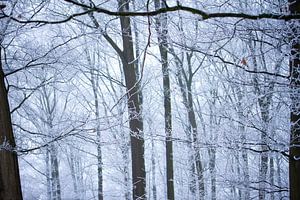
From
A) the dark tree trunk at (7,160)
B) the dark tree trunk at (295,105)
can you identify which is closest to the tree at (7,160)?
the dark tree trunk at (7,160)

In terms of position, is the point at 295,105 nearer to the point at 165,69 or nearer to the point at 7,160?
the point at 7,160

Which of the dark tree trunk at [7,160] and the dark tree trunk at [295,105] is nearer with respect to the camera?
the dark tree trunk at [295,105]

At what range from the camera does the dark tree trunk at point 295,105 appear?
3.64 m

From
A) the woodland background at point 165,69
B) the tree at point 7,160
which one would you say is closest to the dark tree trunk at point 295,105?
the woodland background at point 165,69

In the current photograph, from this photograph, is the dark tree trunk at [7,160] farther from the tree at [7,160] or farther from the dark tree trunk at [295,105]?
the dark tree trunk at [295,105]

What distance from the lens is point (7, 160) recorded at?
4191 millimetres

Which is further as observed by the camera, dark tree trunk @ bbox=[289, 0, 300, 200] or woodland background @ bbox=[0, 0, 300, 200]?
woodland background @ bbox=[0, 0, 300, 200]

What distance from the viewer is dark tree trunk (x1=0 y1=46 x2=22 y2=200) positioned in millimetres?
4070

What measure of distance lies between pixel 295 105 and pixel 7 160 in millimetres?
3375

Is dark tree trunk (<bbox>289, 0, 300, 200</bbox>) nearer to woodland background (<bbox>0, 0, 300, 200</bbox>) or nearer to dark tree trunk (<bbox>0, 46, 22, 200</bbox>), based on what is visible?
woodland background (<bbox>0, 0, 300, 200</bbox>)

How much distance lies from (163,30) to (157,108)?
1273 cm

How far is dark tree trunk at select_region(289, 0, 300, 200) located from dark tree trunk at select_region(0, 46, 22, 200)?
3.26 metres

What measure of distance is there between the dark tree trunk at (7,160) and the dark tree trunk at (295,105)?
3258 mm

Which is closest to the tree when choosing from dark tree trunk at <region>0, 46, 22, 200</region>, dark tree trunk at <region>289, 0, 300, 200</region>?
dark tree trunk at <region>0, 46, 22, 200</region>
